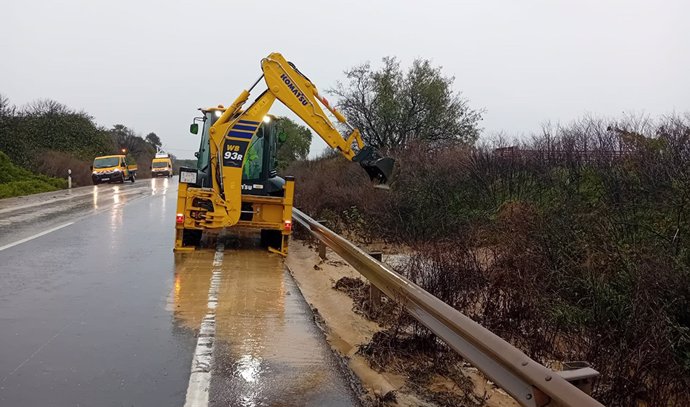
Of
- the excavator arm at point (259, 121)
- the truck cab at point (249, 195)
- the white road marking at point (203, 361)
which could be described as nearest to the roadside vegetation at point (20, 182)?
the truck cab at point (249, 195)

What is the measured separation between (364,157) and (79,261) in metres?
5.25

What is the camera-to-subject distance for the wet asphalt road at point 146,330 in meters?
4.29

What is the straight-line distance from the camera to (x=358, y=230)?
45.9ft

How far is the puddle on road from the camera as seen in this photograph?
170 inches

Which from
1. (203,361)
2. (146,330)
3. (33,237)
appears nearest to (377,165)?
(146,330)

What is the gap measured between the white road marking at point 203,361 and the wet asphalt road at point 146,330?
6cm

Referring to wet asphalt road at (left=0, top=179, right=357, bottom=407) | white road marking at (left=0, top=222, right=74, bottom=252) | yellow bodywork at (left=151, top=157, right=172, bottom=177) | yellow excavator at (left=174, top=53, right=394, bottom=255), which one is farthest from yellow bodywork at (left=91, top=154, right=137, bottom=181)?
yellow excavator at (left=174, top=53, right=394, bottom=255)

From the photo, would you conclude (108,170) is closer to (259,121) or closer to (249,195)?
(249,195)

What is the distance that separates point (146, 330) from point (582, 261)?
5.09 meters

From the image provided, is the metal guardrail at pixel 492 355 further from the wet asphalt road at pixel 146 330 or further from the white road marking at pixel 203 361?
the white road marking at pixel 203 361

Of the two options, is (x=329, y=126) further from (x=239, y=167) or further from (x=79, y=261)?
(x=79, y=261)

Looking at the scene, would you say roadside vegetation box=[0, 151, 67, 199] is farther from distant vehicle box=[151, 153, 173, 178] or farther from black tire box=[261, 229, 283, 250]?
distant vehicle box=[151, 153, 173, 178]

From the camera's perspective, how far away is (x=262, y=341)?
5582 mm

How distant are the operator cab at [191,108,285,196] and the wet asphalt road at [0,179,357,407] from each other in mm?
1500
